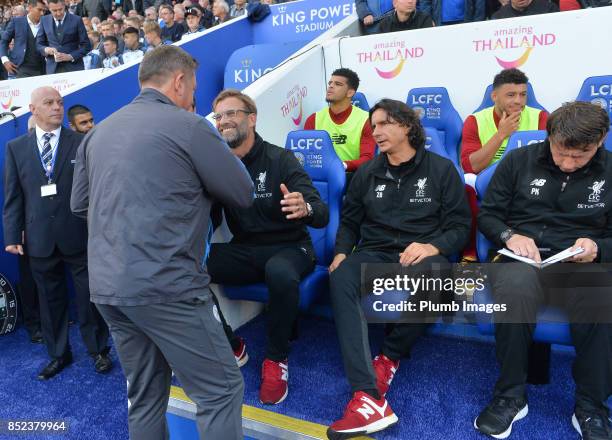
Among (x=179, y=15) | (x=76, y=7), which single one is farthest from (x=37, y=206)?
(x=76, y=7)

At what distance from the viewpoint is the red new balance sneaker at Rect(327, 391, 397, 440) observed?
181 cm

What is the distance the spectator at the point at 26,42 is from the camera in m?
6.24

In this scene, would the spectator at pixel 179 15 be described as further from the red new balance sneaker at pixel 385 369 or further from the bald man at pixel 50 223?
the red new balance sneaker at pixel 385 369

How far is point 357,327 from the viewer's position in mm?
2025

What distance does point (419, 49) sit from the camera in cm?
403

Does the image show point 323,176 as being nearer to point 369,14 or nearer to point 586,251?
point 586,251

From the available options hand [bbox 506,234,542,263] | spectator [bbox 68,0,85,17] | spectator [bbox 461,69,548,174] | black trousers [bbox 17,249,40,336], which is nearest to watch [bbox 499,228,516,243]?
hand [bbox 506,234,542,263]

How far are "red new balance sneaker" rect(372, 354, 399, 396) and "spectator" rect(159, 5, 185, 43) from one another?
596 centimetres

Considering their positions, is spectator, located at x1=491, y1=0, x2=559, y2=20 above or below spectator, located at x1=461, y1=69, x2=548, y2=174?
above

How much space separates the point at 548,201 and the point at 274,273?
121 centimetres

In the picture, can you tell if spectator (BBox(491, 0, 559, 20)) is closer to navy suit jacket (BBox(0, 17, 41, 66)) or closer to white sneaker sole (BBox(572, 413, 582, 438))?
white sneaker sole (BBox(572, 413, 582, 438))

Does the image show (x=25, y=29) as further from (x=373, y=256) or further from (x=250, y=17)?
(x=373, y=256)

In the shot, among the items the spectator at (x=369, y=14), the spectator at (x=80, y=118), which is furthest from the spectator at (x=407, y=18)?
the spectator at (x=80, y=118)

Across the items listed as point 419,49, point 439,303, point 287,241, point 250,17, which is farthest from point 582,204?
point 250,17
